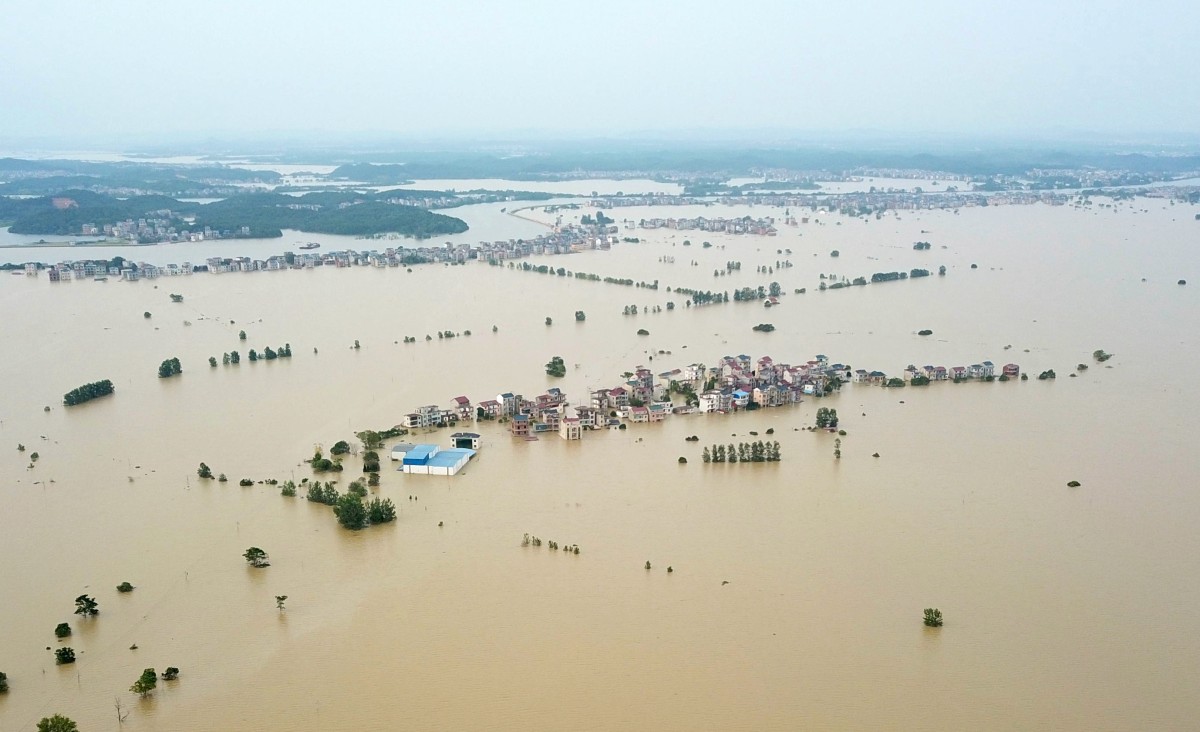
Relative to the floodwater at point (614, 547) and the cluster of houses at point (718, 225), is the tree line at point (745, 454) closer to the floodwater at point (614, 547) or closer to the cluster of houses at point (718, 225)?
the floodwater at point (614, 547)

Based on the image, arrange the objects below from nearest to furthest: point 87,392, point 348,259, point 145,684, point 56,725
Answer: point 56,725
point 145,684
point 87,392
point 348,259

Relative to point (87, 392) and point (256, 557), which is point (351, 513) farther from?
point (87, 392)

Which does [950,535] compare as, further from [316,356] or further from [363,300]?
[363,300]

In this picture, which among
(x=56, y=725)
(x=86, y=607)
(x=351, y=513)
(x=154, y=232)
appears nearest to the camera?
(x=56, y=725)

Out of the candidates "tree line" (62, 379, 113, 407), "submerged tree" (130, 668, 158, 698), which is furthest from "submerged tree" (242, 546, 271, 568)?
"tree line" (62, 379, 113, 407)

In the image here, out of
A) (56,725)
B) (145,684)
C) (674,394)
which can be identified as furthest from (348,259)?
(56,725)

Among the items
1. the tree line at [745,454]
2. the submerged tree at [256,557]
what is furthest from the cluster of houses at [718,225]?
the submerged tree at [256,557]

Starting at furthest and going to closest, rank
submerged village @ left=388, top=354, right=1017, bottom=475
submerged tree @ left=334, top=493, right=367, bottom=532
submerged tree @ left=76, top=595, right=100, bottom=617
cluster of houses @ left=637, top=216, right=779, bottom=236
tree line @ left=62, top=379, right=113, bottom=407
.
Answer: cluster of houses @ left=637, top=216, right=779, bottom=236 < tree line @ left=62, top=379, right=113, bottom=407 < submerged village @ left=388, top=354, right=1017, bottom=475 < submerged tree @ left=334, top=493, right=367, bottom=532 < submerged tree @ left=76, top=595, right=100, bottom=617

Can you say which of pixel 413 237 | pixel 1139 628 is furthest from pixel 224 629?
pixel 413 237

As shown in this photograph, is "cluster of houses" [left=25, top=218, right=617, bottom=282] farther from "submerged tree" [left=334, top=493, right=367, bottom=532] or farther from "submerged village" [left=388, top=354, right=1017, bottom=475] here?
"submerged tree" [left=334, top=493, right=367, bottom=532]
